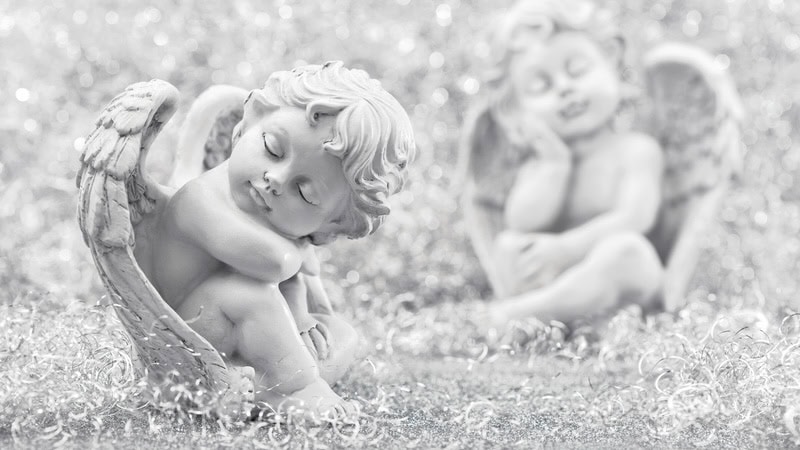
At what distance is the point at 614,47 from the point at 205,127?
4.78 ft

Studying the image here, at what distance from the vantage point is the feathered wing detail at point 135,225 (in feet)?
4.33

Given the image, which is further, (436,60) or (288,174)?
(436,60)

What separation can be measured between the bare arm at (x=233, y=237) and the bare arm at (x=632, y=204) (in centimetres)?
129

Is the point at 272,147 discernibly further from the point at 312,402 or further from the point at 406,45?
the point at 406,45

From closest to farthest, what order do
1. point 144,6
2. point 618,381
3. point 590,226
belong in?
point 618,381 < point 590,226 < point 144,6

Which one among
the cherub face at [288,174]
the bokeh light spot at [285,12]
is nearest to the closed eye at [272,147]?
the cherub face at [288,174]

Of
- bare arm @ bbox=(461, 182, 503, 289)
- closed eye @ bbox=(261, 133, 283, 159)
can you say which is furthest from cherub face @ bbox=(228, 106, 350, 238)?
bare arm @ bbox=(461, 182, 503, 289)

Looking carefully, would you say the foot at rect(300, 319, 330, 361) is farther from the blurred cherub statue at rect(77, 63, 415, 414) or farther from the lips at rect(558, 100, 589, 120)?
the lips at rect(558, 100, 589, 120)

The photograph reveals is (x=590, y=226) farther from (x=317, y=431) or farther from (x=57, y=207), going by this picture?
(x=57, y=207)

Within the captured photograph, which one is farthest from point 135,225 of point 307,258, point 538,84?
point 538,84

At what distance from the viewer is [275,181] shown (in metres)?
1.42

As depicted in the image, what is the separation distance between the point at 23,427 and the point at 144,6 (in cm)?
243

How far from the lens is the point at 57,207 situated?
3.23 metres

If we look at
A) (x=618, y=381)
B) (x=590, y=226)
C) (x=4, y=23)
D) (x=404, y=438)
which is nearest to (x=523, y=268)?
(x=590, y=226)
